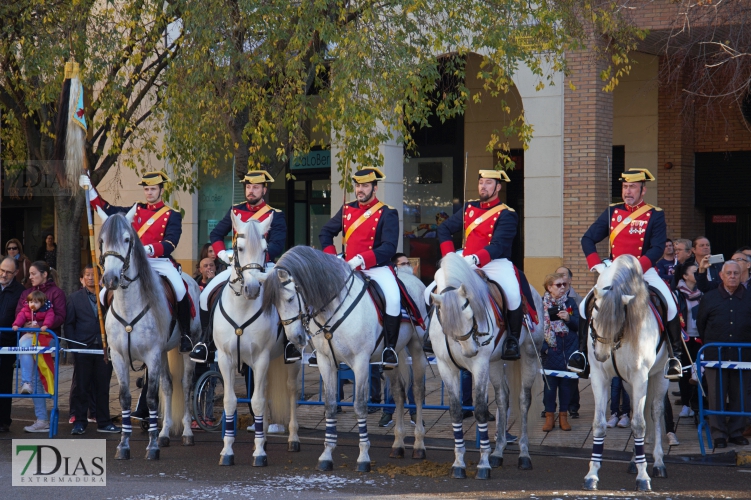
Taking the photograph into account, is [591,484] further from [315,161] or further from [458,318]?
[315,161]

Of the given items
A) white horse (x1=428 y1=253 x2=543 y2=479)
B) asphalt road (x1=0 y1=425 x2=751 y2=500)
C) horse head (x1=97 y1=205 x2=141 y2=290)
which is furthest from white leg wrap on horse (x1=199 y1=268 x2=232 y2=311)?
white horse (x1=428 y1=253 x2=543 y2=479)

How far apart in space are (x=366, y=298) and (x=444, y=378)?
43.7 inches

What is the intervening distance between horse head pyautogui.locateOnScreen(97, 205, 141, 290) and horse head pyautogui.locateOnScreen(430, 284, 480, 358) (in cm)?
309

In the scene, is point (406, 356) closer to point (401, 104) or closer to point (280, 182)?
point (401, 104)

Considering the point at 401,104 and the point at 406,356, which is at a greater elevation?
the point at 401,104

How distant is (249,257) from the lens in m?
8.91

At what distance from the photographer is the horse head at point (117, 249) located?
906cm

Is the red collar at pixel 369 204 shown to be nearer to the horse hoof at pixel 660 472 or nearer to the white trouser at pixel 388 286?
the white trouser at pixel 388 286

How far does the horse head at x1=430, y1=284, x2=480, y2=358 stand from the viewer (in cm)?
837

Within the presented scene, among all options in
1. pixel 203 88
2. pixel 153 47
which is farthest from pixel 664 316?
pixel 153 47

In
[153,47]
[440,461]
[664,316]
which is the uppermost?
[153,47]

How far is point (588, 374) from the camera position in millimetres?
8852

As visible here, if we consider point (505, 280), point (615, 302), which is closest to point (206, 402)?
point (505, 280)

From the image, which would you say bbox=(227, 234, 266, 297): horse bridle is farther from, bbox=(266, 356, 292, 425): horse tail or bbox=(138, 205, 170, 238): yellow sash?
bbox=(138, 205, 170, 238): yellow sash
